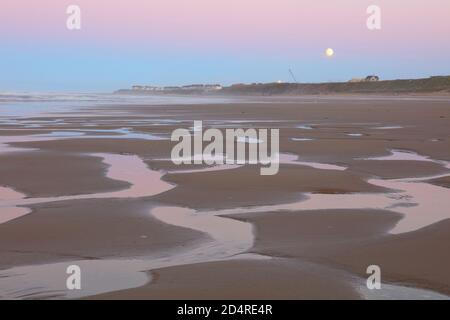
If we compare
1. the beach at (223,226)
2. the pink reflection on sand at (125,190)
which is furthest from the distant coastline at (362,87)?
the beach at (223,226)

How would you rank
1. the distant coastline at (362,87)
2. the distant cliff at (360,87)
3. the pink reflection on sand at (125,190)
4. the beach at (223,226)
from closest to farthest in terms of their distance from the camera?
the beach at (223,226) < the pink reflection on sand at (125,190) < the distant coastline at (362,87) < the distant cliff at (360,87)

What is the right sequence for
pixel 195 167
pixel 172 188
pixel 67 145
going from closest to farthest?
pixel 172 188, pixel 195 167, pixel 67 145

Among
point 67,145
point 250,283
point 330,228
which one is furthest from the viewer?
point 67,145

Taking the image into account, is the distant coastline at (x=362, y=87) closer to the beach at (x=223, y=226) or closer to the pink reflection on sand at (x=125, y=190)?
the pink reflection on sand at (x=125, y=190)

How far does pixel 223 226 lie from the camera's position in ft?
20.3

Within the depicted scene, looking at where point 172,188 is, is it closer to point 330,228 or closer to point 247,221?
point 247,221

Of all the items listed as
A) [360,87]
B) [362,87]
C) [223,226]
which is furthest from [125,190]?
[360,87]

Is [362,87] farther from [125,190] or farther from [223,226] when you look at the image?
[223,226]

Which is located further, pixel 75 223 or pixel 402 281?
pixel 75 223

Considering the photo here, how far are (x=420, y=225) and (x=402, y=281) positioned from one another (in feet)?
6.09

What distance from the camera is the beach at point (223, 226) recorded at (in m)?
4.40

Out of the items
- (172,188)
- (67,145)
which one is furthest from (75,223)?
(67,145)

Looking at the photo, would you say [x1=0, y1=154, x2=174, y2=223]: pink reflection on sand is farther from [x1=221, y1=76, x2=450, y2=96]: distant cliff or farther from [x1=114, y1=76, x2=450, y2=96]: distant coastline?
[x1=221, y1=76, x2=450, y2=96]: distant cliff
